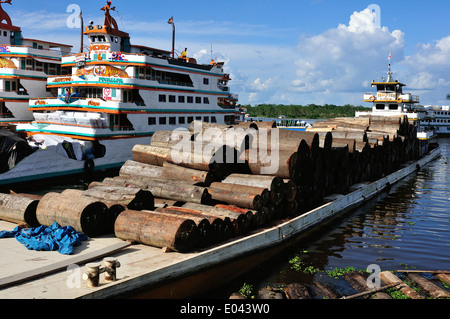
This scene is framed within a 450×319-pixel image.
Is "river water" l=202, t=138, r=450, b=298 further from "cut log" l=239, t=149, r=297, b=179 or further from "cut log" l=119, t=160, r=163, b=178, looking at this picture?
"cut log" l=119, t=160, r=163, b=178

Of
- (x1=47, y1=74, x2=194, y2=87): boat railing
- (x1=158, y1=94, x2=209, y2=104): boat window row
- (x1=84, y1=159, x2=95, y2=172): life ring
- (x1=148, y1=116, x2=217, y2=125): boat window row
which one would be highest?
(x1=47, y1=74, x2=194, y2=87): boat railing

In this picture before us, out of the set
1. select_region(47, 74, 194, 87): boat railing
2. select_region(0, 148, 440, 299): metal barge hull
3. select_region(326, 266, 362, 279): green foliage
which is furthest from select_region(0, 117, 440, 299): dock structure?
select_region(47, 74, 194, 87): boat railing

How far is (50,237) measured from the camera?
36.2 feet

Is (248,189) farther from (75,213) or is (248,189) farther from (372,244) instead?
(372,244)

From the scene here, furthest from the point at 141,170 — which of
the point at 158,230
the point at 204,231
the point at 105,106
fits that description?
the point at 105,106

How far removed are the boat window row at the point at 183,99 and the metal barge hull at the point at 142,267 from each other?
21739mm

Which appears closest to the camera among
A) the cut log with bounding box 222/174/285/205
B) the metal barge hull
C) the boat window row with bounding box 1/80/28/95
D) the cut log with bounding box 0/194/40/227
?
the metal barge hull

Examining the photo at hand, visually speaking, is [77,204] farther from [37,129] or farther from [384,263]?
[37,129]

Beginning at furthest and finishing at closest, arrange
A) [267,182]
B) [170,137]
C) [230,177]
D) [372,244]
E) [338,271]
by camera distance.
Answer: [170,137]
[372,244]
[230,177]
[267,182]
[338,271]

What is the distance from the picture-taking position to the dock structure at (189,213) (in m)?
9.35

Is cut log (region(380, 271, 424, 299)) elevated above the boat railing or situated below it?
below

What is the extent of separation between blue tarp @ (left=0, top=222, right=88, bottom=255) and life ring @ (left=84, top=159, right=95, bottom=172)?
14946mm

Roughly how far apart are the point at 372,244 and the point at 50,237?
11682 mm

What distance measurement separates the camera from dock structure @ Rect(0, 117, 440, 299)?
935 centimetres
